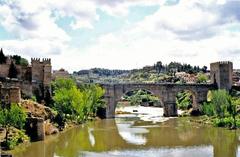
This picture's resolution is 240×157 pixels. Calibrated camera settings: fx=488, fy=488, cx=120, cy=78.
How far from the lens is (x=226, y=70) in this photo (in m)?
100

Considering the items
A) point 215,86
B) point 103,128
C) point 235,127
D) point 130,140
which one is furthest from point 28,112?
point 215,86

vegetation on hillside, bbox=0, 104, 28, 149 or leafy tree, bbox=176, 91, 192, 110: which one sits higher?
leafy tree, bbox=176, 91, 192, 110

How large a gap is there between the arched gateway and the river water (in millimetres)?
23056

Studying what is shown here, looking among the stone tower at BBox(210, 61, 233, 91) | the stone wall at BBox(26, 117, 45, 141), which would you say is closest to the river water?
the stone wall at BBox(26, 117, 45, 141)

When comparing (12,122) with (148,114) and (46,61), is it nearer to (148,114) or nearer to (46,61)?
(46,61)

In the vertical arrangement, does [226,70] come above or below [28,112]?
above

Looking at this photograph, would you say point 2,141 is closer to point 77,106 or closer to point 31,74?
point 77,106

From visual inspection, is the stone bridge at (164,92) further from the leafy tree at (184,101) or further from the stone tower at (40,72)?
the stone tower at (40,72)

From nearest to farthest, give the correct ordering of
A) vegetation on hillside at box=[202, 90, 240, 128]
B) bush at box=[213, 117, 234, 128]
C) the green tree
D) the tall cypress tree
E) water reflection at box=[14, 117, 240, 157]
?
water reflection at box=[14, 117, 240, 157], bush at box=[213, 117, 234, 128], vegetation on hillside at box=[202, 90, 240, 128], the green tree, the tall cypress tree

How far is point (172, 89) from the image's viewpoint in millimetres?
98875

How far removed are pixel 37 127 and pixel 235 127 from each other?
27937 mm

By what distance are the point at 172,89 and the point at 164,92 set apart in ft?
5.84

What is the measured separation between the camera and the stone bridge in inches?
3738

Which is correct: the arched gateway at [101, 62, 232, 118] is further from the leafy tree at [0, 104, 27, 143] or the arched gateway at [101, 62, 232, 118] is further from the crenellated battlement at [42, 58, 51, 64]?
the leafy tree at [0, 104, 27, 143]
